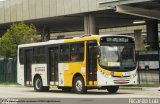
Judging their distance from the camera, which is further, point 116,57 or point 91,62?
point 91,62

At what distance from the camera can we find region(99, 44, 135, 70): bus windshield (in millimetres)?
23984

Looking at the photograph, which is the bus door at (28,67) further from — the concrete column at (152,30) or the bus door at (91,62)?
the concrete column at (152,30)

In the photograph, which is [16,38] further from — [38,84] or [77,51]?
[77,51]

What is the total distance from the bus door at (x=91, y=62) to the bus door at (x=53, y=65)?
129 inches

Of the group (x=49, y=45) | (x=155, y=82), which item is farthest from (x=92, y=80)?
(x=155, y=82)

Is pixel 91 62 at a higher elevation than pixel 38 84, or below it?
higher

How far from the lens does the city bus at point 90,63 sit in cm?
2400

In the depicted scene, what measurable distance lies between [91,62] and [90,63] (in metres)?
0.09

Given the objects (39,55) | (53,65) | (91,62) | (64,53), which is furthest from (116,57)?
(39,55)

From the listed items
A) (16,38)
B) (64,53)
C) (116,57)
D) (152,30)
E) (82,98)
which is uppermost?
(152,30)

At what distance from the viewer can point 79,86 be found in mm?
25234

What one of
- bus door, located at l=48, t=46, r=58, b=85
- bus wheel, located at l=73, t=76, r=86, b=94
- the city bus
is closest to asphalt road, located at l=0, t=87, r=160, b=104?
bus wheel, located at l=73, t=76, r=86, b=94

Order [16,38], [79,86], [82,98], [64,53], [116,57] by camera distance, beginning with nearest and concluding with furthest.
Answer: [82,98]
[116,57]
[79,86]
[64,53]
[16,38]

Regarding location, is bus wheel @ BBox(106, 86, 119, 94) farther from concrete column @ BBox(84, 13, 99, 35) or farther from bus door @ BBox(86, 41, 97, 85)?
concrete column @ BBox(84, 13, 99, 35)
